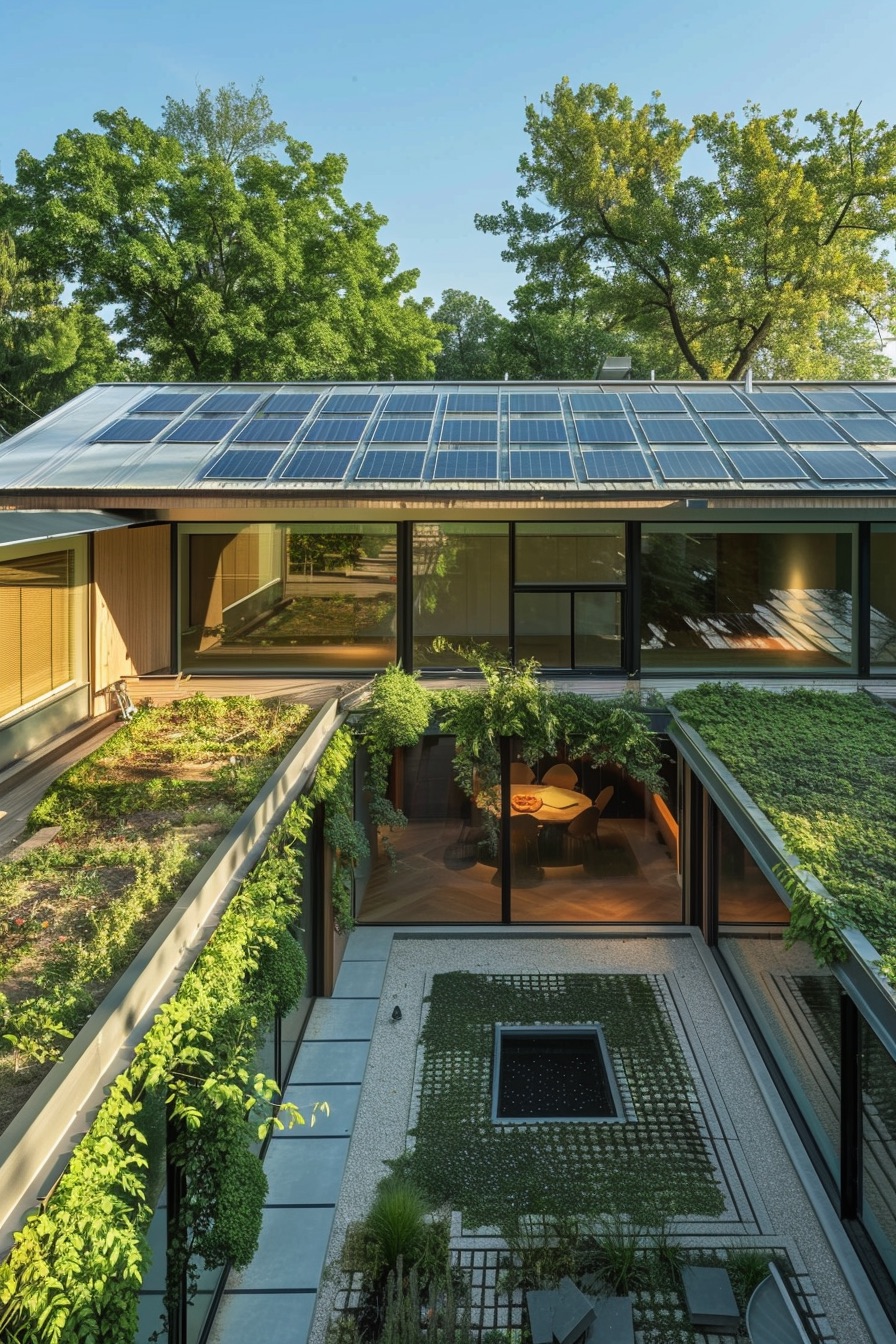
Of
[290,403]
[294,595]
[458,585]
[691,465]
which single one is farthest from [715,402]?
[294,595]

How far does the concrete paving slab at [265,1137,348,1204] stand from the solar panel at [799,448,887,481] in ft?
36.5

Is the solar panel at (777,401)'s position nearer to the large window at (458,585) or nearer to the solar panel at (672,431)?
the solar panel at (672,431)

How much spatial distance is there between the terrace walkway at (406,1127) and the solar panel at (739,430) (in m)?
7.97

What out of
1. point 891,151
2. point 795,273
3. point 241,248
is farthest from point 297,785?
point 891,151

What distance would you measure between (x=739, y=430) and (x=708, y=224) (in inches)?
818

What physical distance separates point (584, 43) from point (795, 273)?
12.1 metres

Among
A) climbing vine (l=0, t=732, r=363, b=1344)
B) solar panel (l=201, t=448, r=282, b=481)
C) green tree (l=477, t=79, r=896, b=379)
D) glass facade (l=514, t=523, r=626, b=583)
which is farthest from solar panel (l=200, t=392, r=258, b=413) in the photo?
green tree (l=477, t=79, r=896, b=379)

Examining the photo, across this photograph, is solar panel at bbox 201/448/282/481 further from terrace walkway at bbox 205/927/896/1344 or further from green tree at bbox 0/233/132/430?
green tree at bbox 0/233/132/430

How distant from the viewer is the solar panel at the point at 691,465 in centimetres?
1495

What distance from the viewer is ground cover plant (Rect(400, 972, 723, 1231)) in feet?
30.2

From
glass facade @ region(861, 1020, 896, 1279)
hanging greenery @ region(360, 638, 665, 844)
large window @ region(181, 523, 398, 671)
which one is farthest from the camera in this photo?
large window @ region(181, 523, 398, 671)

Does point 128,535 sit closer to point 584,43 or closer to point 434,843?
point 434,843

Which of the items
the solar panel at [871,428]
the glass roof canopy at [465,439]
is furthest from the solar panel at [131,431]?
the solar panel at [871,428]

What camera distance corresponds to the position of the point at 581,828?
606 inches
